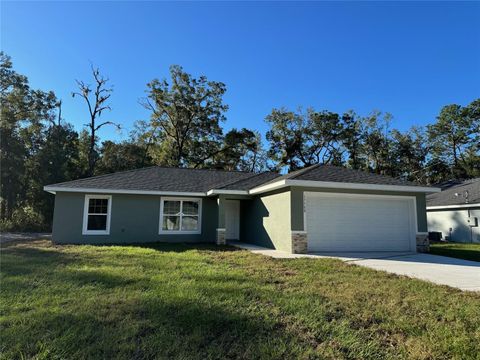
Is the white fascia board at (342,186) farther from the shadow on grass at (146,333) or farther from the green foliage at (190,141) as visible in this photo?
the green foliage at (190,141)

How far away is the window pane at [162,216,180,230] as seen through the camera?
14961 mm

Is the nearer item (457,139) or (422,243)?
(422,243)

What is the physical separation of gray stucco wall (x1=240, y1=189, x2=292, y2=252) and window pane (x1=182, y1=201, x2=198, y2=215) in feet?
8.67

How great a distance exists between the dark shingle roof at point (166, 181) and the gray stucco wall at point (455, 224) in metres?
11.3

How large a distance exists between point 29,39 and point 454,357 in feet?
44.3

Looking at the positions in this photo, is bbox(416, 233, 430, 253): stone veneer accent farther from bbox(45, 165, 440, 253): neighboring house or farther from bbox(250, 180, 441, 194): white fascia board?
bbox(250, 180, 441, 194): white fascia board

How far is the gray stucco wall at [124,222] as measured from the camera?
1382cm

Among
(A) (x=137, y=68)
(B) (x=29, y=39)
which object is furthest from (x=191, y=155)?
(B) (x=29, y=39)

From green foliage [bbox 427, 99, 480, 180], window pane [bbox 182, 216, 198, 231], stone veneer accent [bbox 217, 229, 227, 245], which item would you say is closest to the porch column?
stone veneer accent [bbox 217, 229, 227, 245]

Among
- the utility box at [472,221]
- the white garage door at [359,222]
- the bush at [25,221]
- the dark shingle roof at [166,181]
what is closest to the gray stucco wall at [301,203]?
the white garage door at [359,222]

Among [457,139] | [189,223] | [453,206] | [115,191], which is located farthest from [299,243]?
[457,139]

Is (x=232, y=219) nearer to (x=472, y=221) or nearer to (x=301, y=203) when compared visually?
(x=301, y=203)

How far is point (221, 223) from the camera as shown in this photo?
45.8 feet

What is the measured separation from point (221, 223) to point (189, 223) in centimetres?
208
